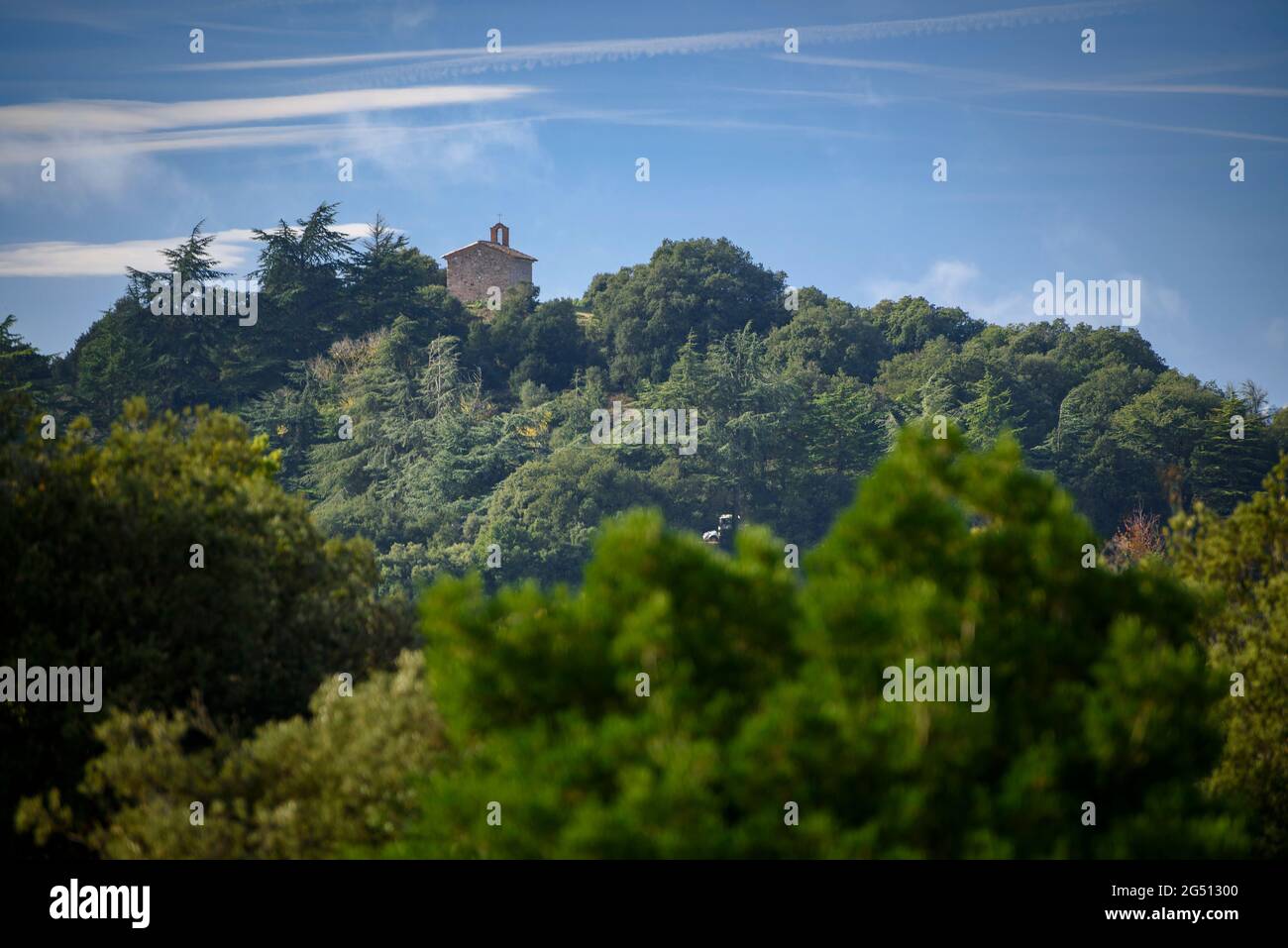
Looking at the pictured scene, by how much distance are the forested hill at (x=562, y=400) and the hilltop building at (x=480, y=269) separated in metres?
4.86

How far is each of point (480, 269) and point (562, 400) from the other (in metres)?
20.3

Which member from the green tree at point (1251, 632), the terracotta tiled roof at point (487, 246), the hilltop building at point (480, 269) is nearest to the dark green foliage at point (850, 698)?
the green tree at point (1251, 632)

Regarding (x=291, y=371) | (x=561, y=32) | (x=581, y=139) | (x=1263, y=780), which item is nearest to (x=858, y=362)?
(x=291, y=371)

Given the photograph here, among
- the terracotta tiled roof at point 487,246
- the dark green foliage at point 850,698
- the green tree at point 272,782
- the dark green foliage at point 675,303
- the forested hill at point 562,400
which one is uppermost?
the terracotta tiled roof at point 487,246

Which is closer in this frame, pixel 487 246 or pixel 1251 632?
pixel 1251 632

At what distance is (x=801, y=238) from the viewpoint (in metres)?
97.7

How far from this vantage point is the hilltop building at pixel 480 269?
84.4 meters

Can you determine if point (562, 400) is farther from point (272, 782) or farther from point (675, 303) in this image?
point (272, 782)

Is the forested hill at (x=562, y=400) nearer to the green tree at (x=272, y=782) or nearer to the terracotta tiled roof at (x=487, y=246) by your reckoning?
the terracotta tiled roof at (x=487, y=246)

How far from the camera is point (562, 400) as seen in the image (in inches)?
2680

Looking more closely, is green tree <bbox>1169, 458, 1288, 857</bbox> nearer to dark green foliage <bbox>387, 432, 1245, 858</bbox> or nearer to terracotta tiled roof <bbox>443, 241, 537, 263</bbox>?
dark green foliage <bbox>387, 432, 1245, 858</bbox>

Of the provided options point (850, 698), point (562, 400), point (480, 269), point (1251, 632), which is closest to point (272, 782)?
point (850, 698)

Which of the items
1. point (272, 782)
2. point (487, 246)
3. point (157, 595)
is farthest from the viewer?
point (487, 246)

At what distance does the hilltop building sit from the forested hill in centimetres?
486
